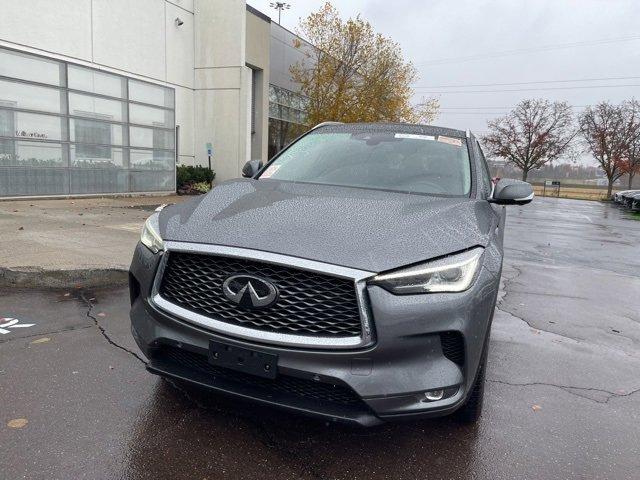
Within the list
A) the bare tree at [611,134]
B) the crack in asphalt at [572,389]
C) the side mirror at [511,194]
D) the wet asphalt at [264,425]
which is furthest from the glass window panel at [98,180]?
the bare tree at [611,134]

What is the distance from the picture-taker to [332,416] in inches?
82.3

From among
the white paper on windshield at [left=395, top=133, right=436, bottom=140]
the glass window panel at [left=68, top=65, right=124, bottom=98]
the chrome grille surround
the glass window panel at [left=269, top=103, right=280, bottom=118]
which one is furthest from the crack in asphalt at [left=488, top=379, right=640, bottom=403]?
the glass window panel at [left=269, top=103, right=280, bottom=118]

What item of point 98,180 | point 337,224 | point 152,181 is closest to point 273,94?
point 152,181

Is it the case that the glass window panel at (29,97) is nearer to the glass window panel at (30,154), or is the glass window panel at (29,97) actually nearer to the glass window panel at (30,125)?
the glass window panel at (30,125)

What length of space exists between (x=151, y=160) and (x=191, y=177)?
206 centimetres

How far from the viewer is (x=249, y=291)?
2152 mm

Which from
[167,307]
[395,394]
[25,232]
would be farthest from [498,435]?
[25,232]

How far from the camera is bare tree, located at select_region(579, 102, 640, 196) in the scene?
43.3 metres

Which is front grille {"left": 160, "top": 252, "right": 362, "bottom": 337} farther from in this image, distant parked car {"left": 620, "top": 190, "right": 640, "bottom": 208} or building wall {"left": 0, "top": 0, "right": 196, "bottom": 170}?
distant parked car {"left": 620, "top": 190, "right": 640, "bottom": 208}

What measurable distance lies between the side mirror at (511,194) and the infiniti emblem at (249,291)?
1.89 metres

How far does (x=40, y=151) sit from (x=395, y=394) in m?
13.6

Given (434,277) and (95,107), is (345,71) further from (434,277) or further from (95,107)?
(434,277)

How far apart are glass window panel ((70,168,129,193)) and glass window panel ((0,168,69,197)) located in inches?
12.5

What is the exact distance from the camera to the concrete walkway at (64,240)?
5230mm
